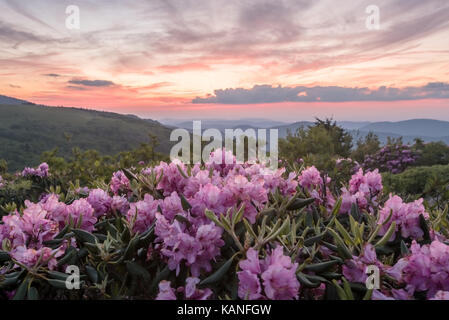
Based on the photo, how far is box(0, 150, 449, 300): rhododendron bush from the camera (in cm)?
140

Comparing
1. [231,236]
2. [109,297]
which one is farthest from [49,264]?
[231,236]

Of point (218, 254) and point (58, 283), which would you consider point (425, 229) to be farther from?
point (58, 283)

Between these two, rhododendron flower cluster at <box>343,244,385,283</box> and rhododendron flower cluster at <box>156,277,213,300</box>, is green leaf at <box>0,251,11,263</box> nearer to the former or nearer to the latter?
rhododendron flower cluster at <box>156,277,213,300</box>

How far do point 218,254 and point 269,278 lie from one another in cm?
28

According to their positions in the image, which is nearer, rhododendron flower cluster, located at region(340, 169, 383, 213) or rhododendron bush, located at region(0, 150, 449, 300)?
rhododendron bush, located at region(0, 150, 449, 300)

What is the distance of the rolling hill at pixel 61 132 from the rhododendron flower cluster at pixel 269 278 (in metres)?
68.2

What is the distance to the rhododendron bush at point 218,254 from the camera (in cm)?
140

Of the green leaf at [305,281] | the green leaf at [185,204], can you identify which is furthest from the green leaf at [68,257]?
the green leaf at [305,281]

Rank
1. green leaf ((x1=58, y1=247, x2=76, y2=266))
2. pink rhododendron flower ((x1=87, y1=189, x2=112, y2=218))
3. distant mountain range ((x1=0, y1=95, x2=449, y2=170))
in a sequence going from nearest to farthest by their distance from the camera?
green leaf ((x1=58, y1=247, x2=76, y2=266)) → pink rhododendron flower ((x1=87, y1=189, x2=112, y2=218)) → distant mountain range ((x1=0, y1=95, x2=449, y2=170))

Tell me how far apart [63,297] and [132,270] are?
34cm

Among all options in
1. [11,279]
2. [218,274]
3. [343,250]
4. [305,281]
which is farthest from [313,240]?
[11,279]

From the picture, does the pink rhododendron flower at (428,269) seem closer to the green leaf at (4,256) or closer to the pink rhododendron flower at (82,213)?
the pink rhododendron flower at (82,213)

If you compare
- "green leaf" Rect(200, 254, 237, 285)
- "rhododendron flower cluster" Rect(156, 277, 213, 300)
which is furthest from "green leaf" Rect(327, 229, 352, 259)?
"rhododendron flower cluster" Rect(156, 277, 213, 300)

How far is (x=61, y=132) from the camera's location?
298ft
